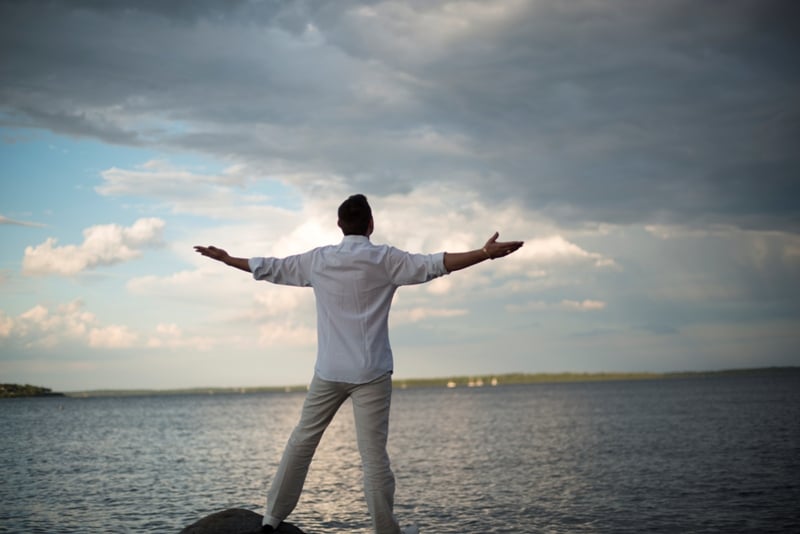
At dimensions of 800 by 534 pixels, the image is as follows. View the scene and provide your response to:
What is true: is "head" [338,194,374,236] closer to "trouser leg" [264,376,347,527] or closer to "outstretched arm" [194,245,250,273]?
"outstretched arm" [194,245,250,273]

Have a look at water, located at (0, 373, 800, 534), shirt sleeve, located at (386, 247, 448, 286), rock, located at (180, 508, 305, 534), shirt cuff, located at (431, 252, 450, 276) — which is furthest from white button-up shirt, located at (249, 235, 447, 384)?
water, located at (0, 373, 800, 534)

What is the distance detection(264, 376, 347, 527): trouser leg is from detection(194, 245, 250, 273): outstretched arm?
141 cm

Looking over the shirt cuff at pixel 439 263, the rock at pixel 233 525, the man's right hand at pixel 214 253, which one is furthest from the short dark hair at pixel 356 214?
the rock at pixel 233 525

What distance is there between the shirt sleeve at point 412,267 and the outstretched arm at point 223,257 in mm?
1557

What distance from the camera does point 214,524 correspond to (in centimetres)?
921

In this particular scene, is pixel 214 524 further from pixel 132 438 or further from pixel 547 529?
pixel 132 438

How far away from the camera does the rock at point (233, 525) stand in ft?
28.6

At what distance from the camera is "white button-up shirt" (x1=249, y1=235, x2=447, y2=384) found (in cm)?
719

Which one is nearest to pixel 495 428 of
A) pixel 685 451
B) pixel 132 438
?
pixel 685 451

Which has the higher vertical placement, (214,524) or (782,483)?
(214,524)

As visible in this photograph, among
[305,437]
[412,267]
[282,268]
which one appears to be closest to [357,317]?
[412,267]

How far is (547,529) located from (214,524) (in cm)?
910

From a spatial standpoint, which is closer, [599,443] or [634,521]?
[634,521]

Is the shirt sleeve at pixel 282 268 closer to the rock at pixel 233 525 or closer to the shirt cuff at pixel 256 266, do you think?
the shirt cuff at pixel 256 266
